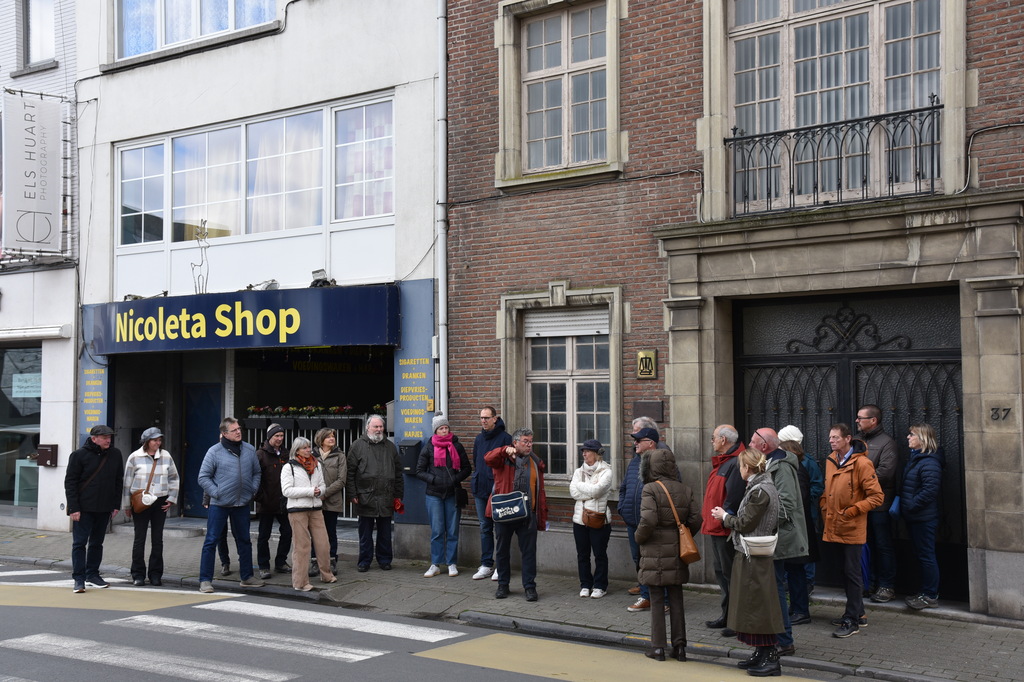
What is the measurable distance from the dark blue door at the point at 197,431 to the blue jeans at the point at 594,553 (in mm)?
8359

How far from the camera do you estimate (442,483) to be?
11.8 meters

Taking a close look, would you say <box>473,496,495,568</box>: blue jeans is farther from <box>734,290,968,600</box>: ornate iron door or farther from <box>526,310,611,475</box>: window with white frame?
<box>734,290,968,600</box>: ornate iron door

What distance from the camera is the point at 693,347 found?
10.9 metres

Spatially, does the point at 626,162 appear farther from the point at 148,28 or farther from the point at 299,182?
the point at 148,28

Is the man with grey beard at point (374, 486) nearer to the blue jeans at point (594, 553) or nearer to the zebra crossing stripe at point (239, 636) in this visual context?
the blue jeans at point (594, 553)

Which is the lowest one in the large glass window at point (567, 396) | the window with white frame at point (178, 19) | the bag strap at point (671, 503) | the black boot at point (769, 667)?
the black boot at point (769, 667)

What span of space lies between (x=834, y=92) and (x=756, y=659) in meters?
5.85

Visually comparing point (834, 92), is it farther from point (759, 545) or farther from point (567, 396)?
point (759, 545)

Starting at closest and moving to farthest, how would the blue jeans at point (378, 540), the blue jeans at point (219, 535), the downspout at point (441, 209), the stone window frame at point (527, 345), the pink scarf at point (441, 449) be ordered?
the blue jeans at point (219, 535)
the stone window frame at point (527, 345)
the pink scarf at point (441, 449)
the blue jeans at point (378, 540)
the downspout at point (441, 209)

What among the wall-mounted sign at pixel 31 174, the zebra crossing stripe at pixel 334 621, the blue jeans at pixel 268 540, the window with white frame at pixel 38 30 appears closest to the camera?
the zebra crossing stripe at pixel 334 621

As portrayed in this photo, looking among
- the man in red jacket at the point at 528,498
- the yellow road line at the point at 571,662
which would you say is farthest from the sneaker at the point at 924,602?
the man in red jacket at the point at 528,498

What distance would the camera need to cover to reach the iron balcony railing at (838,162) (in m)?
9.95

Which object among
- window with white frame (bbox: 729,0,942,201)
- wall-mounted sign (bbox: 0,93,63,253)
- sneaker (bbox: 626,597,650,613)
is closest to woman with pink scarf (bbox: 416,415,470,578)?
sneaker (bbox: 626,597,650,613)

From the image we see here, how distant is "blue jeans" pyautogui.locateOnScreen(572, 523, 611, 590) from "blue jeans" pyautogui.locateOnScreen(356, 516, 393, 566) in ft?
9.04
